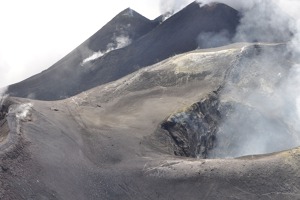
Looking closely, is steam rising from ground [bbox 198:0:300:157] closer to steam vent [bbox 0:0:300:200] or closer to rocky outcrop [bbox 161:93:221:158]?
steam vent [bbox 0:0:300:200]

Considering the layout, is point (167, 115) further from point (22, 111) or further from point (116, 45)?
point (116, 45)

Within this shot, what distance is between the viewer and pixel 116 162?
4194 cm

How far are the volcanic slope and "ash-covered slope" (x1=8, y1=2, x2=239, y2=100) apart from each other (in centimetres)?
2056

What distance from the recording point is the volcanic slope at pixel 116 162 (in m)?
37.0

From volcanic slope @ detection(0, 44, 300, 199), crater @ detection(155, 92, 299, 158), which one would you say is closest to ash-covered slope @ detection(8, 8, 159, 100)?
volcanic slope @ detection(0, 44, 300, 199)

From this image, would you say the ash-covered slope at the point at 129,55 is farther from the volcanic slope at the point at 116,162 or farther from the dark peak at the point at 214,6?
the volcanic slope at the point at 116,162

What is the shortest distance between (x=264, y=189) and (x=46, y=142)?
18.5 metres

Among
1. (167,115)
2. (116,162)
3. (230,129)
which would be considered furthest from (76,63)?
(116,162)

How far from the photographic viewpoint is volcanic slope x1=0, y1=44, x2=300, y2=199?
37.0 meters

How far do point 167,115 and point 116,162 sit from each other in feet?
39.3

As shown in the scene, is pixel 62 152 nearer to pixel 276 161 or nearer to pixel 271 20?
pixel 276 161

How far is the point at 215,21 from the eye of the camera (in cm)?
8125

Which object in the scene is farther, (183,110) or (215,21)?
(215,21)

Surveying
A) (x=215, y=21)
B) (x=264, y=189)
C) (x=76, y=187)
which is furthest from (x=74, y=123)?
(x=215, y=21)
